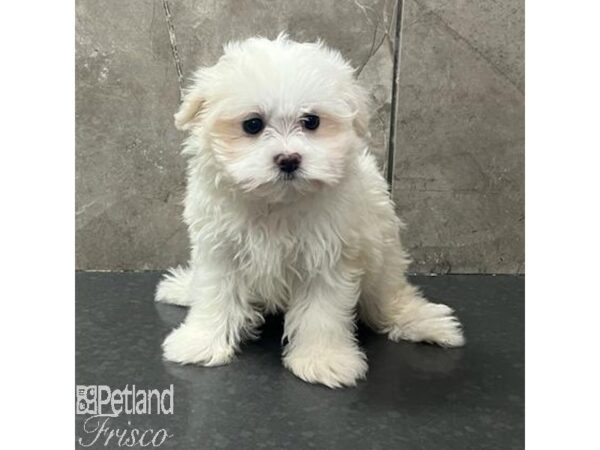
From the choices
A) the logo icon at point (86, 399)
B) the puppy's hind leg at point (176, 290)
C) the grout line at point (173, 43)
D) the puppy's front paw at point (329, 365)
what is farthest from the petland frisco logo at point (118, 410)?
the grout line at point (173, 43)

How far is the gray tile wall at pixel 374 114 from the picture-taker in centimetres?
213

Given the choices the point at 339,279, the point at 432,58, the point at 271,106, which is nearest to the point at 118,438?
the point at 339,279

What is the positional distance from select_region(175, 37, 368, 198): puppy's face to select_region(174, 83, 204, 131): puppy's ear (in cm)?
2

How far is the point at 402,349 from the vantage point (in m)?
1.80

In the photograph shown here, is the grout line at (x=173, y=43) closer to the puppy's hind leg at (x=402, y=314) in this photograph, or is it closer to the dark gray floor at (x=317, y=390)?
the dark gray floor at (x=317, y=390)

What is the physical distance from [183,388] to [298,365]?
29cm

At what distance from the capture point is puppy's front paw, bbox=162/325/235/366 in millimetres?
1659

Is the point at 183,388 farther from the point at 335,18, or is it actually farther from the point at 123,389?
the point at 335,18

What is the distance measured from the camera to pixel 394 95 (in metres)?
2.19

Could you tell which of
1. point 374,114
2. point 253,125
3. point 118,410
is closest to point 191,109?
point 253,125

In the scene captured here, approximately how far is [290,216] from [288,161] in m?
0.21

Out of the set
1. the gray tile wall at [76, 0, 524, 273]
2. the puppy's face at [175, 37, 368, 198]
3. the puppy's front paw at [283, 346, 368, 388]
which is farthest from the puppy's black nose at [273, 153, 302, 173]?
the gray tile wall at [76, 0, 524, 273]

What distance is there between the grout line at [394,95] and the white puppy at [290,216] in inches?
15.2

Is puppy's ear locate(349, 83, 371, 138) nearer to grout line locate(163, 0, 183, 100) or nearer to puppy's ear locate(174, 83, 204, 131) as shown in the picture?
puppy's ear locate(174, 83, 204, 131)
